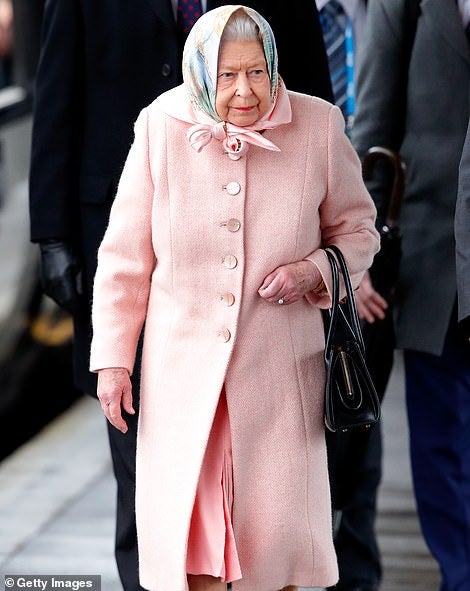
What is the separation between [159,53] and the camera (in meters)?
3.69

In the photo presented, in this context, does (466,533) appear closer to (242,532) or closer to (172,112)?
(242,532)

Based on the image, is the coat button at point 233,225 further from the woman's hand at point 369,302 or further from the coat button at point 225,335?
the woman's hand at point 369,302

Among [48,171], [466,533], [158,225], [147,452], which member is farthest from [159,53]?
[466,533]

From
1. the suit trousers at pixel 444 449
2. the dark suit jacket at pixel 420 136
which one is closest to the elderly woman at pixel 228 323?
the dark suit jacket at pixel 420 136

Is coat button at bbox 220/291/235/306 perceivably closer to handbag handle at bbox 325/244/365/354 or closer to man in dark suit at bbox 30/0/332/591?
handbag handle at bbox 325/244/365/354

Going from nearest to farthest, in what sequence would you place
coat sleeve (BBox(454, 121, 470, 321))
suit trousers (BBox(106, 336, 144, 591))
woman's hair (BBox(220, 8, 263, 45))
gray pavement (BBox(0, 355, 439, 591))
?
woman's hair (BBox(220, 8, 263, 45)), coat sleeve (BBox(454, 121, 470, 321)), suit trousers (BBox(106, 336, 144, 591)), gray pavement (BBox(0, 355, 439, 591))

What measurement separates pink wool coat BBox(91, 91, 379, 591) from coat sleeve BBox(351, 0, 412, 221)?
0.86 metres

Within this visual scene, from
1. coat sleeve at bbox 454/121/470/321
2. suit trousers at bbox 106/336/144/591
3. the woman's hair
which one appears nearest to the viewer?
the woman's hair

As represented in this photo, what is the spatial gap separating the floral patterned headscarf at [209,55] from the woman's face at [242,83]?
1 cm

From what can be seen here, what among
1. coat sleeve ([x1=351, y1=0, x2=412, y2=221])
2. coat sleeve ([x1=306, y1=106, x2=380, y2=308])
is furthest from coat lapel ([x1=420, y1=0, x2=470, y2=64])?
coat sleeve ([x1=306, y1=106, x2=380, y2=308])

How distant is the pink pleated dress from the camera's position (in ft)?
10.4

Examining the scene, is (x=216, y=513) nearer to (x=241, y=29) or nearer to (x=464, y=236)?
(x=464, y=236)

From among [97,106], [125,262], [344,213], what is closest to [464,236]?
[344,213]

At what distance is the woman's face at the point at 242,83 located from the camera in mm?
2975
